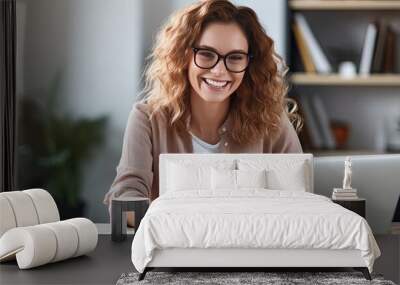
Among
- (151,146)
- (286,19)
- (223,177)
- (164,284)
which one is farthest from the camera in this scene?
(286,19)

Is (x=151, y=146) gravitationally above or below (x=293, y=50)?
below

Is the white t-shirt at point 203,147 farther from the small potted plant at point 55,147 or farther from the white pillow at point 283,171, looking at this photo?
the small potted plant at point 55,147

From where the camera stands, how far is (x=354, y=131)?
579 cm

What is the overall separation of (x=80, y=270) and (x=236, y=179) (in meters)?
0.98

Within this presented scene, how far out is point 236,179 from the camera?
429cm

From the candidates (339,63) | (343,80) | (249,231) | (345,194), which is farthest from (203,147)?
(339,63)

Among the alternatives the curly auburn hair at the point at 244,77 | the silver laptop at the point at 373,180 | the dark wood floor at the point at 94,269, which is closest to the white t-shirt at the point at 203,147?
the curly auburn hair at the point at 244,77

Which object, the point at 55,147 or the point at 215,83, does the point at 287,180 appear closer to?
the point at 215,83

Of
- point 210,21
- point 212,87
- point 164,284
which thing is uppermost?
point 210,21

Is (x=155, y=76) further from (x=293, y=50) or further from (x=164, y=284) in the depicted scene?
(x=164, y=284)

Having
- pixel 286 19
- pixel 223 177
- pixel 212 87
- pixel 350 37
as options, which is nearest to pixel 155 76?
pixel 212 87

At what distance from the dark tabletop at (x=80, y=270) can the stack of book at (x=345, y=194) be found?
1.12 m

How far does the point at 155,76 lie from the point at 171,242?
1591 mm

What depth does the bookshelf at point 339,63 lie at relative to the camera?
558cm
